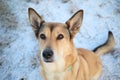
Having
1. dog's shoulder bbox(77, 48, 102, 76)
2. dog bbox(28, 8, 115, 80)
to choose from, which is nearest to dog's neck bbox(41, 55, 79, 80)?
dog bbox(28, 8, 115, 80)

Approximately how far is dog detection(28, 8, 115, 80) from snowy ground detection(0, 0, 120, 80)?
1128mm

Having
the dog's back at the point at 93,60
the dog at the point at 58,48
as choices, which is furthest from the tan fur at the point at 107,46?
the dog at the point at 58,48

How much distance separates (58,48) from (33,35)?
2134mm

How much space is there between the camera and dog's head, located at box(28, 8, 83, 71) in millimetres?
3459

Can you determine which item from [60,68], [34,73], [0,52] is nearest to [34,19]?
[60,68]

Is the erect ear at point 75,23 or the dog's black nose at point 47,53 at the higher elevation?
the erect ear at point 75,23

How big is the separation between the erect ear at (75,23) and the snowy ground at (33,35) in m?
1.51

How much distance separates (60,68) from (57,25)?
1.97 feet

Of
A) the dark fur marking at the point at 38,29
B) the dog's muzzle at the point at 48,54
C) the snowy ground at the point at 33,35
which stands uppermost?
the dark fur marking at the point at 38,29

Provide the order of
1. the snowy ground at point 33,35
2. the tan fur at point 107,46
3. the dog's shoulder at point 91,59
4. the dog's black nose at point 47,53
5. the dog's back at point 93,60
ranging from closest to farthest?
the dog's black nose at point 47,53 < the dog's back at point 93,60 < the dog's shoulder at point 91,59 < the tan fur at point 107,46 < the snowy ground at point 33,35

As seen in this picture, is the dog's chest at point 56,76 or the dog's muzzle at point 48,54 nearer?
the dog's muzzle at point 48,54

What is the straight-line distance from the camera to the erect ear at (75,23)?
3.63 metres

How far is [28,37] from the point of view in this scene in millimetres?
5535

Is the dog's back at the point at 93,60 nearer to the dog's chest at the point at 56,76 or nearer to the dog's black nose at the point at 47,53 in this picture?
the dog's chest at the point at 56,76
